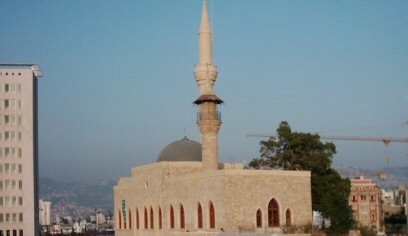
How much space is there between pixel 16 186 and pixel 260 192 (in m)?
30.2

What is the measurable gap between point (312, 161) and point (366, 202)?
161 feet

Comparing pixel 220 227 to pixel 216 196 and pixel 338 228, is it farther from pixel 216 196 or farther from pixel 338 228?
pixel 338 228

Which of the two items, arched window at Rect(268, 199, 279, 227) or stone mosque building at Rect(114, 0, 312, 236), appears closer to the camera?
stone mosque building at Rect(114, 0, 312, 236)

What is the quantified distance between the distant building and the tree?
143 feet

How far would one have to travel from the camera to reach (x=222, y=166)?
169 ft

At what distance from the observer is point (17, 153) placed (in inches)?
2559

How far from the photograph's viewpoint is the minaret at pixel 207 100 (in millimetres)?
44875

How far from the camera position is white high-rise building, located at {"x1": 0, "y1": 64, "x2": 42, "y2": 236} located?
6438cm

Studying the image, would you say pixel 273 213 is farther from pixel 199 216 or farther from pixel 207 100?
pixel 207 100

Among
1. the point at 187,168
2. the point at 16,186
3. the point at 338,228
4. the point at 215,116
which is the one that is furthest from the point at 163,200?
the point at 16,186

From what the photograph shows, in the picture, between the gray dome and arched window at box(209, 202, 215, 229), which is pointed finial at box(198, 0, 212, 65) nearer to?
the gray dome

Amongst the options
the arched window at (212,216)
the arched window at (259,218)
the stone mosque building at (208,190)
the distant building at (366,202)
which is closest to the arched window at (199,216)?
the stone mosque building at (208,190)

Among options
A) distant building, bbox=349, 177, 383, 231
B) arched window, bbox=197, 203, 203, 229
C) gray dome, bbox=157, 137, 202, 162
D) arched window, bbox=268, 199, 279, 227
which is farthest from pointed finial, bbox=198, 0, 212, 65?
distant building, bbox=349, 177, 383, 231

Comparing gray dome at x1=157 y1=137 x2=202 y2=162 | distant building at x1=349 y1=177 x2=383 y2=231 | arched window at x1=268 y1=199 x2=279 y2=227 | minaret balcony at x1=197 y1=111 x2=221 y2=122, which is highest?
minaret balcony at x1=197 y1=111 x2=221 y2=122
